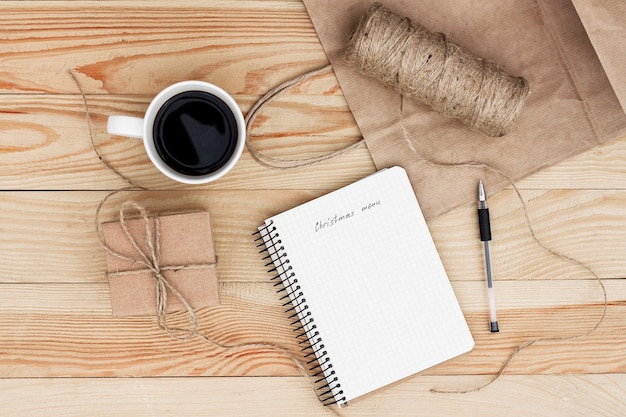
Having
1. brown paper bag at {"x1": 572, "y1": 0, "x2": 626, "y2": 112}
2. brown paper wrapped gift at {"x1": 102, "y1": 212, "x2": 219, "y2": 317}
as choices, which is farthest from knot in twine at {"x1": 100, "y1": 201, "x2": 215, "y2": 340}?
brown paper bag at {"x1": 572, "y1": 0, "x2": 626, "y2": 112}

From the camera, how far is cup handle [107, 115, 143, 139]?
0.62 m

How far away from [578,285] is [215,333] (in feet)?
1.64

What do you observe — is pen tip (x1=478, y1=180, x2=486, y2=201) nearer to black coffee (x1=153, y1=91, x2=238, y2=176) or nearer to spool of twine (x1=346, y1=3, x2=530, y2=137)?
spool of twine (x1=346, y1=3, x2=530, y2=137)

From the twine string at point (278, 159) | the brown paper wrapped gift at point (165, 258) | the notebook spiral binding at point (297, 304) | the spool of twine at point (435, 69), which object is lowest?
the notebook spiral binding at point (297, 304)

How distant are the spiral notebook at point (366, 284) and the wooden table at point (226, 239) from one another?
29 millimetres

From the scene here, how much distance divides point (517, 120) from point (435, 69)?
0.15 metres

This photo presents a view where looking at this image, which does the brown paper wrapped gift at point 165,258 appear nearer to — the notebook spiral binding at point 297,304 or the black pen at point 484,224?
the notebook spiral binding at point 297,304

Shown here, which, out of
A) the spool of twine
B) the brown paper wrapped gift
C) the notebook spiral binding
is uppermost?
the spool of twine

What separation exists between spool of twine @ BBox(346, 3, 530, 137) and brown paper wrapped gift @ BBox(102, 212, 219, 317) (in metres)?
0.29

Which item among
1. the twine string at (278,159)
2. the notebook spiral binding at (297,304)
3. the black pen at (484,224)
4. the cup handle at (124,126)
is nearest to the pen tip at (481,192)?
the black pen at (484,224)

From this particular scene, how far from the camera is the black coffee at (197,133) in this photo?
0.66m

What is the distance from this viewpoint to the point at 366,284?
2.45ft

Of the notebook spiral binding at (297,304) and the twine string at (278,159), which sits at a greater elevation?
the twine string at (278,159)

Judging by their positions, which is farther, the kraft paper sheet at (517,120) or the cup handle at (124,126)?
the kraft paper sheet at (517,120)
